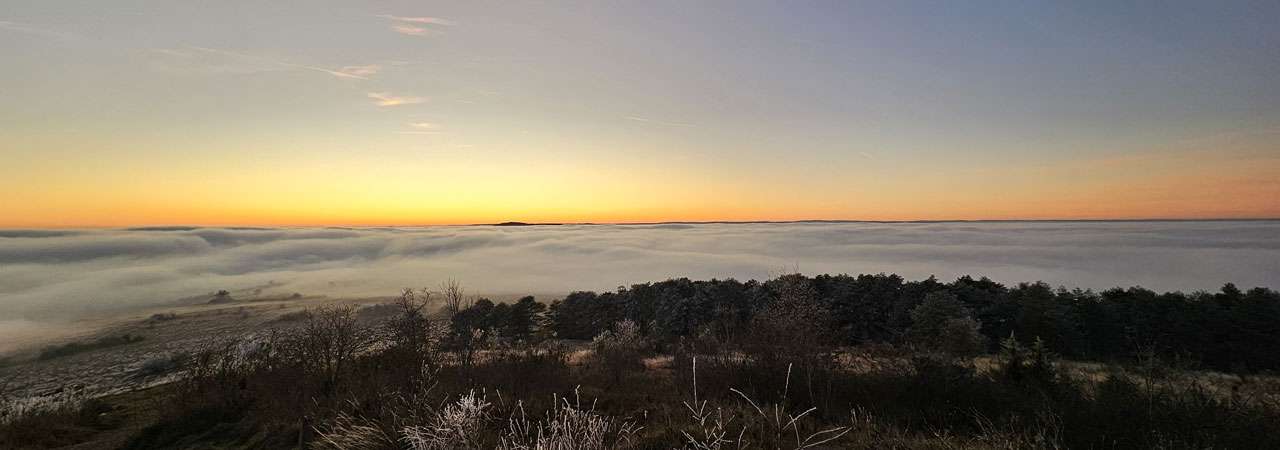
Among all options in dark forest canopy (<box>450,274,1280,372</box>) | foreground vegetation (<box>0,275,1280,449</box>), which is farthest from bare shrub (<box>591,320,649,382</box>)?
dark forest canopy (<box>450,274,1280,372</box>)

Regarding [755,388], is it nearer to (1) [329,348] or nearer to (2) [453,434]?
(2) [453,434]

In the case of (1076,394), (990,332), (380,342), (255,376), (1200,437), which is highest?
(1200,437)

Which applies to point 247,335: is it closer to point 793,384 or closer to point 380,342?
point 380,342

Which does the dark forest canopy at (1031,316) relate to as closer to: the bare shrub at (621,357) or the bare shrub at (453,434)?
the bare shrub at (621,357)

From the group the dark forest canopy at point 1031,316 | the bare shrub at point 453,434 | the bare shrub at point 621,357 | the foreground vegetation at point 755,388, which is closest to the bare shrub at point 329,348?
the foreground vegetation at point 755,388

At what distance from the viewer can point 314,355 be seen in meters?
15.5

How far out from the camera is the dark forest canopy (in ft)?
101

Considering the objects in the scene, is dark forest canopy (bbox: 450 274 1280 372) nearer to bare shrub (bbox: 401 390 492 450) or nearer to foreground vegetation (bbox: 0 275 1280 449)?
foreground vegetation (bbox: 0 275 1280 449)

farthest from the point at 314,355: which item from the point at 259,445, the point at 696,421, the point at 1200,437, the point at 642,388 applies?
the point at 1200,437

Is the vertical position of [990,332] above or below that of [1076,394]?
below

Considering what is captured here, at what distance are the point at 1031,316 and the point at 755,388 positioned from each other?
3420 cm

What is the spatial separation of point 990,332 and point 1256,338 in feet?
46.0

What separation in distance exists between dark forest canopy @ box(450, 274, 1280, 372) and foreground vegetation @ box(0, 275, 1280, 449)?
18 cm

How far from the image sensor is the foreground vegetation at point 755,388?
6758 mm
